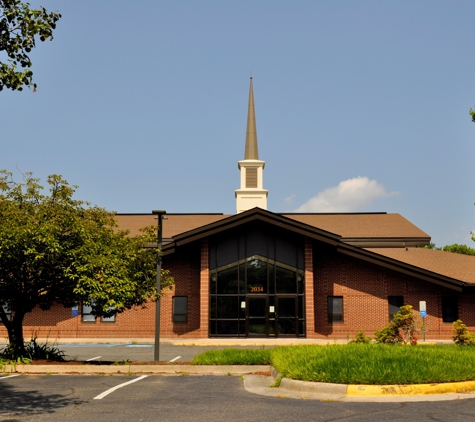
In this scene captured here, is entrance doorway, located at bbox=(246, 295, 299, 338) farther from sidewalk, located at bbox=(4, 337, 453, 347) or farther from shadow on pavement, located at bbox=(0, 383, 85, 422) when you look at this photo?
shadow on pavement, located at bbox=(0, 383, 85, 422)

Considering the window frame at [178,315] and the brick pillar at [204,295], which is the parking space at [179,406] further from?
the window frame at [178,315]

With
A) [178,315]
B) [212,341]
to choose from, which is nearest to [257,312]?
[212,341]

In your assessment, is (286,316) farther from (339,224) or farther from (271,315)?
(339,224)

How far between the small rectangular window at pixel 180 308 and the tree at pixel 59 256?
50.1ft

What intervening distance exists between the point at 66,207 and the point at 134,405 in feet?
28.3

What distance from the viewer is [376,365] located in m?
11.5

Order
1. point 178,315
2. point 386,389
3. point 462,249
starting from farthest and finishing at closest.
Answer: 1. point 462,249
2. point 178,315
3. point 386,389

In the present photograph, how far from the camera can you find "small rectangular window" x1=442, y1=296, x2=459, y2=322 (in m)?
32.5

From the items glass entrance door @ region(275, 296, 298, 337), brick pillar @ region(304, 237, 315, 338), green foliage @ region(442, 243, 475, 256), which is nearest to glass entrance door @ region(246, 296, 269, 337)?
glass entrance door @ region(275, 296, 298, 337)

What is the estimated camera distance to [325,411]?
9.35 metres

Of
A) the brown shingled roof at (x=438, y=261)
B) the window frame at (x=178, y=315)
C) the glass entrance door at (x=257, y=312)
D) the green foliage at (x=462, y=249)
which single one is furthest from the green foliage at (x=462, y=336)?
the green foliage at (x=462, y=249)

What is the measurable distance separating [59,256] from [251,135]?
4181cm

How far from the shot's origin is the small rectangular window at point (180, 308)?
3306 cm

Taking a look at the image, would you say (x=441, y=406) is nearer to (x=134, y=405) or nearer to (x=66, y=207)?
(x=134, y=405)
